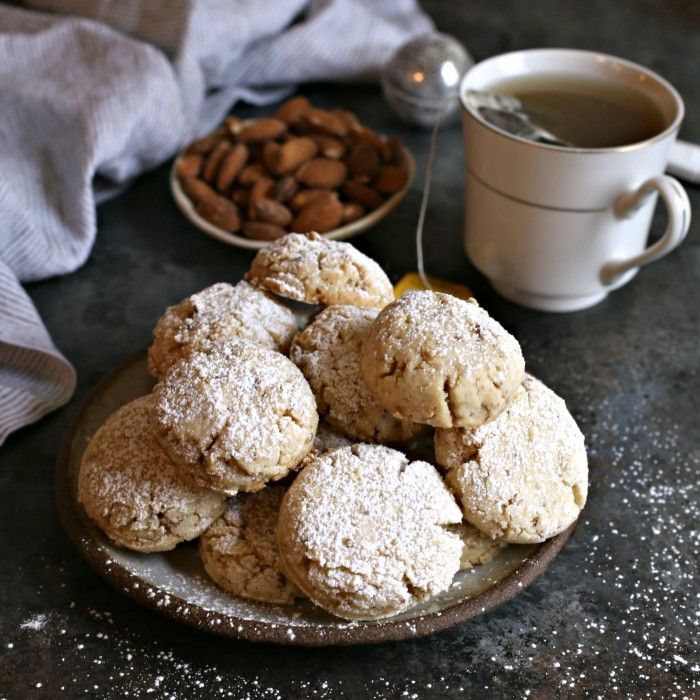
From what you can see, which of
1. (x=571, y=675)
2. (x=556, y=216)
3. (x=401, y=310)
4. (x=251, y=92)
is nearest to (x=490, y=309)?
(x=556, y=216)

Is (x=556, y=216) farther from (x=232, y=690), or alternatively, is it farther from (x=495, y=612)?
(x=232, y=690)

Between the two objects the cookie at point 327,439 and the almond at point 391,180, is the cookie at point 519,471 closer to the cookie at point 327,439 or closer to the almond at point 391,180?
the cookie at point 327,439

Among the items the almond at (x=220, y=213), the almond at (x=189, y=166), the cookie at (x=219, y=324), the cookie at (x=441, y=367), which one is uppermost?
the cookie at (x=441, y=367)

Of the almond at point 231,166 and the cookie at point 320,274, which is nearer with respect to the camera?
the cookie at point 320,274

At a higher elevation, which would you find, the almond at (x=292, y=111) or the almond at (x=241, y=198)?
the almond at (x=292, y=111)

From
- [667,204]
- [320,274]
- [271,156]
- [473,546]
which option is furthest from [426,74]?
[473,546]

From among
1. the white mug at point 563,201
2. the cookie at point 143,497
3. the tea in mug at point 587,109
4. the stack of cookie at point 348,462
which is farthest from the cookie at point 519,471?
the tea in mug at point 587,109
